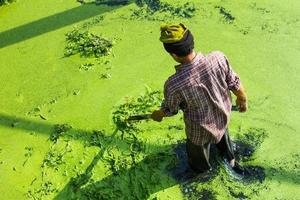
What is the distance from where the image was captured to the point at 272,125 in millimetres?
2832

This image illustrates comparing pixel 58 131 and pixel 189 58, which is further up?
pixel 189 58

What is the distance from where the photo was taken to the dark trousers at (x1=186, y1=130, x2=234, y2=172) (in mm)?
2422

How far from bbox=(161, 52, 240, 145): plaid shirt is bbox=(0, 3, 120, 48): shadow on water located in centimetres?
190

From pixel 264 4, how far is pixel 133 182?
178 cm

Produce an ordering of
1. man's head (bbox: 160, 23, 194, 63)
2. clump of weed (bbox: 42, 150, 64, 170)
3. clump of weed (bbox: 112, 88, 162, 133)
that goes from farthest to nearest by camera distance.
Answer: clump of weed (bbox: 112, 88, 162, 133) < clump of weed (bbox: 42, 150, 64, 170) < man's head (bbox: 160, 23, 194, 63)

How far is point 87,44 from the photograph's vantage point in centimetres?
359

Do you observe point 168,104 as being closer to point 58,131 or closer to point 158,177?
point 158,177

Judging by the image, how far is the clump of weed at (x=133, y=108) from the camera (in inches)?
118

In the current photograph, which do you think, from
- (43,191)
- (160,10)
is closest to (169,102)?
(43,191)

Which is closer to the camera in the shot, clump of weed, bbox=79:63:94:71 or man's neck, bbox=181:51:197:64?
man's neck, bbox=181:51:197:64

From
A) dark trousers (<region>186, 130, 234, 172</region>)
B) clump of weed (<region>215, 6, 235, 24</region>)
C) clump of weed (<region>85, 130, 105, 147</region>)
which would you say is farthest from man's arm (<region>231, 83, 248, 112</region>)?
clump of weed (<region>215, 6, 235, 24</region>)

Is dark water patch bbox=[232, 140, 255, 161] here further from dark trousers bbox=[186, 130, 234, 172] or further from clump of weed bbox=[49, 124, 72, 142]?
clump of weed bbox=[49, 124, 72, 142]

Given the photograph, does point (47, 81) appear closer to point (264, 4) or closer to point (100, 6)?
point (100, 6)

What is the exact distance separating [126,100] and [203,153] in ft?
2.83
